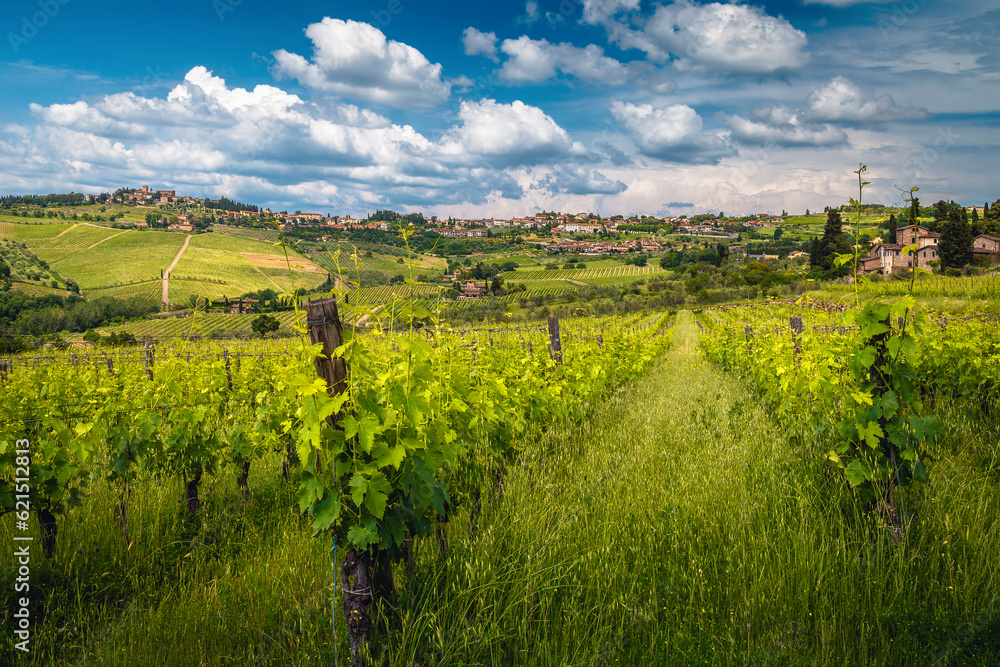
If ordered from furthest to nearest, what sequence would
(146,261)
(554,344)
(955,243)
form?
(146,261), (955,243), (554,344)

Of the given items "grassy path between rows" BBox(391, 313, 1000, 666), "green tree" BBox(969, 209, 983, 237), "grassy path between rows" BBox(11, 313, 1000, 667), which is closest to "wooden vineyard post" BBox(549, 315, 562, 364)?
"grassy path between rows" BBox(11, 313, 1000, 667)

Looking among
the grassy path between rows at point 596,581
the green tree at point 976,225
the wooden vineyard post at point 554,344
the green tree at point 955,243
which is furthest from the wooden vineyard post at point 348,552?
the green tree at point 976,225

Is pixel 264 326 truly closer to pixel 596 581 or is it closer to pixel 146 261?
pixel 596 581

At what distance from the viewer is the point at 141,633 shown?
8.30 ft

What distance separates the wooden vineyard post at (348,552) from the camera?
88.1 inches

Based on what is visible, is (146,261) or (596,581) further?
Answer: (146,261)

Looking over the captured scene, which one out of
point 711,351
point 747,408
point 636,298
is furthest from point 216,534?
point 636,298

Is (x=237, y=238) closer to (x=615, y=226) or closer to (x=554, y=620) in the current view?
(x=615, y=226)

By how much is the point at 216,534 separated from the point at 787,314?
10.2 m

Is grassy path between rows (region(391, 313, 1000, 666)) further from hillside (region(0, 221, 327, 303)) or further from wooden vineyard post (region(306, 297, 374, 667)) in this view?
hillside (region(0, 221, 327, 303))

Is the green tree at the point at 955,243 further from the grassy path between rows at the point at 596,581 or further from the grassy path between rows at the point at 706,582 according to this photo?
the grassy path between rows at the point at 706,582

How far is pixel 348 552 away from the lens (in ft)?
7.55

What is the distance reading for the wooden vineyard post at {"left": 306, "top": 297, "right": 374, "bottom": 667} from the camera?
7.34ft

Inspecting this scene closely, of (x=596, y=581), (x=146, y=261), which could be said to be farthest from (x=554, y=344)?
(x=146, y=261)
